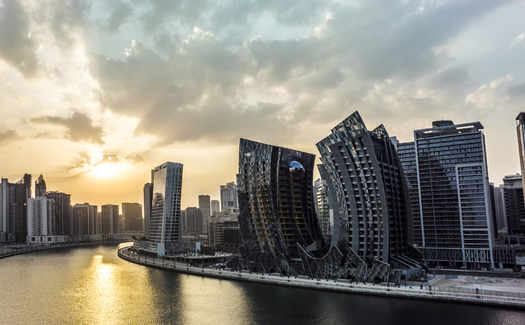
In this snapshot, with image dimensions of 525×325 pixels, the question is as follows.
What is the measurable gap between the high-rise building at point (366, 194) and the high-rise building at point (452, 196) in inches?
908

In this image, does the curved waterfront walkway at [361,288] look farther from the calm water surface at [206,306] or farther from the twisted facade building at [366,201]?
the twisted facade building at [366,201]

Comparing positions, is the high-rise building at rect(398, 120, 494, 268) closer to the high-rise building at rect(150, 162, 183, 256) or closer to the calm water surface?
the calm water surface

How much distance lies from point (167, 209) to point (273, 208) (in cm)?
6156

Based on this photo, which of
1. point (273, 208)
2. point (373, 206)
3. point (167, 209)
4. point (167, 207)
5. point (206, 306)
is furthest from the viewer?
point (167, 207)

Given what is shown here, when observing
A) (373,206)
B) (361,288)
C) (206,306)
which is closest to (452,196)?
(373,206)

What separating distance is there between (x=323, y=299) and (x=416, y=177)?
56.6 m

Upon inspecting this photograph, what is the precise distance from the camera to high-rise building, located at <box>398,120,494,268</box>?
9700 centimetres

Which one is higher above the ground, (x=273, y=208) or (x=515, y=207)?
(x=273, y=208)

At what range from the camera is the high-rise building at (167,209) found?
461 ft

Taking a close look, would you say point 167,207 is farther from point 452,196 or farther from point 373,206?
point 452,196

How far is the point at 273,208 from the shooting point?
314 ft

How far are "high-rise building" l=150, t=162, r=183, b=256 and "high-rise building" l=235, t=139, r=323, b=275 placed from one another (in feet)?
165

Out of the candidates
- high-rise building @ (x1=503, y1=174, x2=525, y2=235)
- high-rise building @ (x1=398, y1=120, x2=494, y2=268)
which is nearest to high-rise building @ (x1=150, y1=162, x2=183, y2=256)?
high-rise building @ (x1=398, y1=120, x2=494, y2=268)

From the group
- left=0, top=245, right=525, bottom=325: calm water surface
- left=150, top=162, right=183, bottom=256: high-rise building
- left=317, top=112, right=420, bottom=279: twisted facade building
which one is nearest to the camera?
left=0, top=245, right=525, bottom=325: calm water surface
